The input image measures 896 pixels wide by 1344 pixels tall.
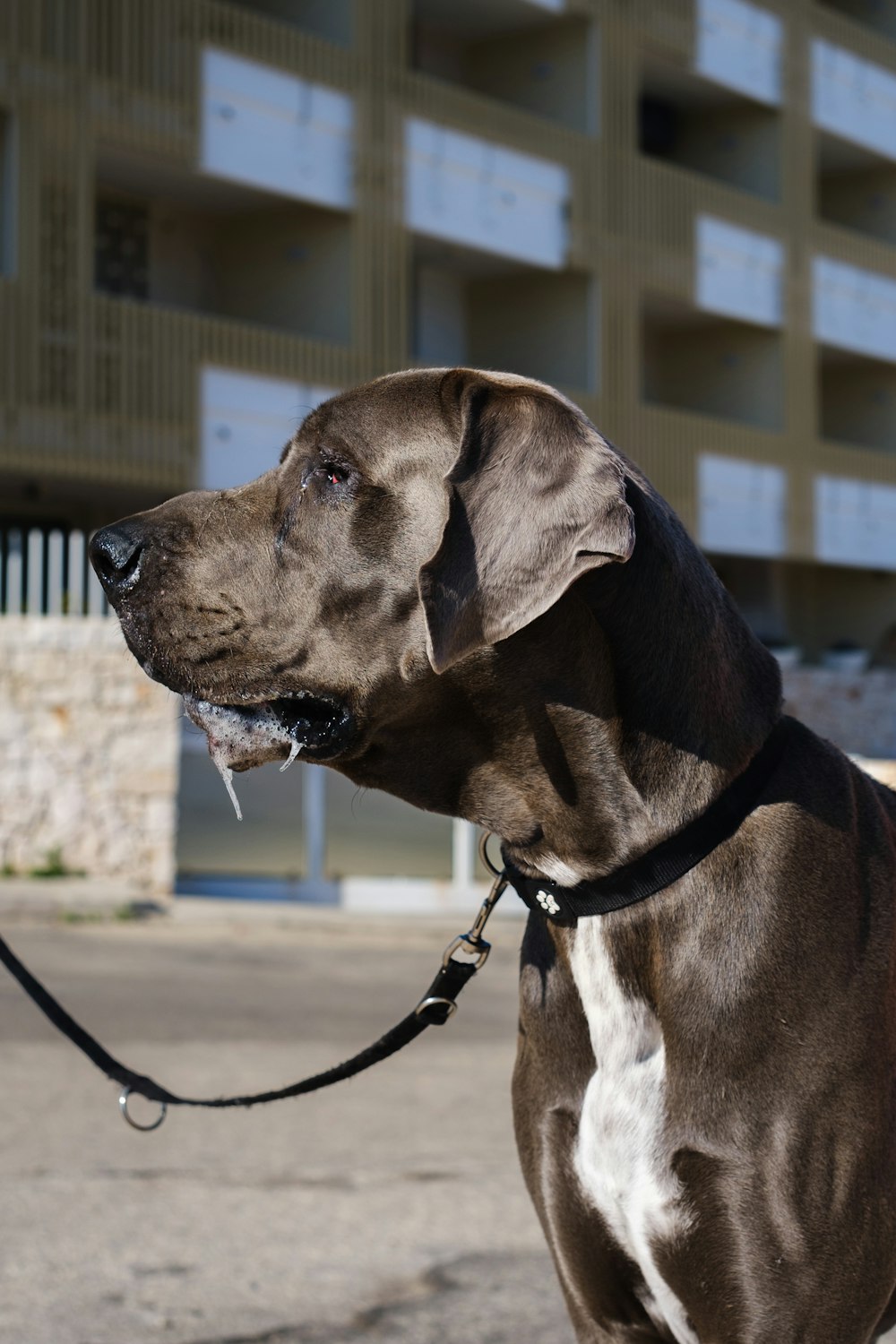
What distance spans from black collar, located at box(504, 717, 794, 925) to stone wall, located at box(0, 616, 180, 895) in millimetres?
9735

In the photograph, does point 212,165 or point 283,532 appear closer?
point 283,532

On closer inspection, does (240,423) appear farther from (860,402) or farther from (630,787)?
(630,787)

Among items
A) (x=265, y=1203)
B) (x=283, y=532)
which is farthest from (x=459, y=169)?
(x=283, y=532)

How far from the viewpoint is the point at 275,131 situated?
58.7 ft

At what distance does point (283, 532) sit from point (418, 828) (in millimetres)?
11029

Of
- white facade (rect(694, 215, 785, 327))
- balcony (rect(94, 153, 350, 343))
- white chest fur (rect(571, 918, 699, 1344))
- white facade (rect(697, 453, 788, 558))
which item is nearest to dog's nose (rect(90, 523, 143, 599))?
white chest fur (rect(571, 918, 699, 1344))

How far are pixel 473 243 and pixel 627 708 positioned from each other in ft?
60.3

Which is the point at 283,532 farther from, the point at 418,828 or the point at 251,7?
the point at 251,7

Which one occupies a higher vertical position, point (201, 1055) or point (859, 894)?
point (859, 894)

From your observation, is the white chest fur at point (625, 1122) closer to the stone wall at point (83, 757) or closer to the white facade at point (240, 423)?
the stone wall at point (83, 757)

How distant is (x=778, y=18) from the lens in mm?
25031

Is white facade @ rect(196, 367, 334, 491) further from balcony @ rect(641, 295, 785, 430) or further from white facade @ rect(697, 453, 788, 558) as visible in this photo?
balcony @ rect(641, 295, 785, 430)

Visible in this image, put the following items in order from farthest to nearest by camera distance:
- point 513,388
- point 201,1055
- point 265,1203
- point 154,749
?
point 154,749, point 201,1055, point 265,1203, point 513,388

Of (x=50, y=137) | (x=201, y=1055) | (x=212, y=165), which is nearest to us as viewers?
(x=201, y=1055)
